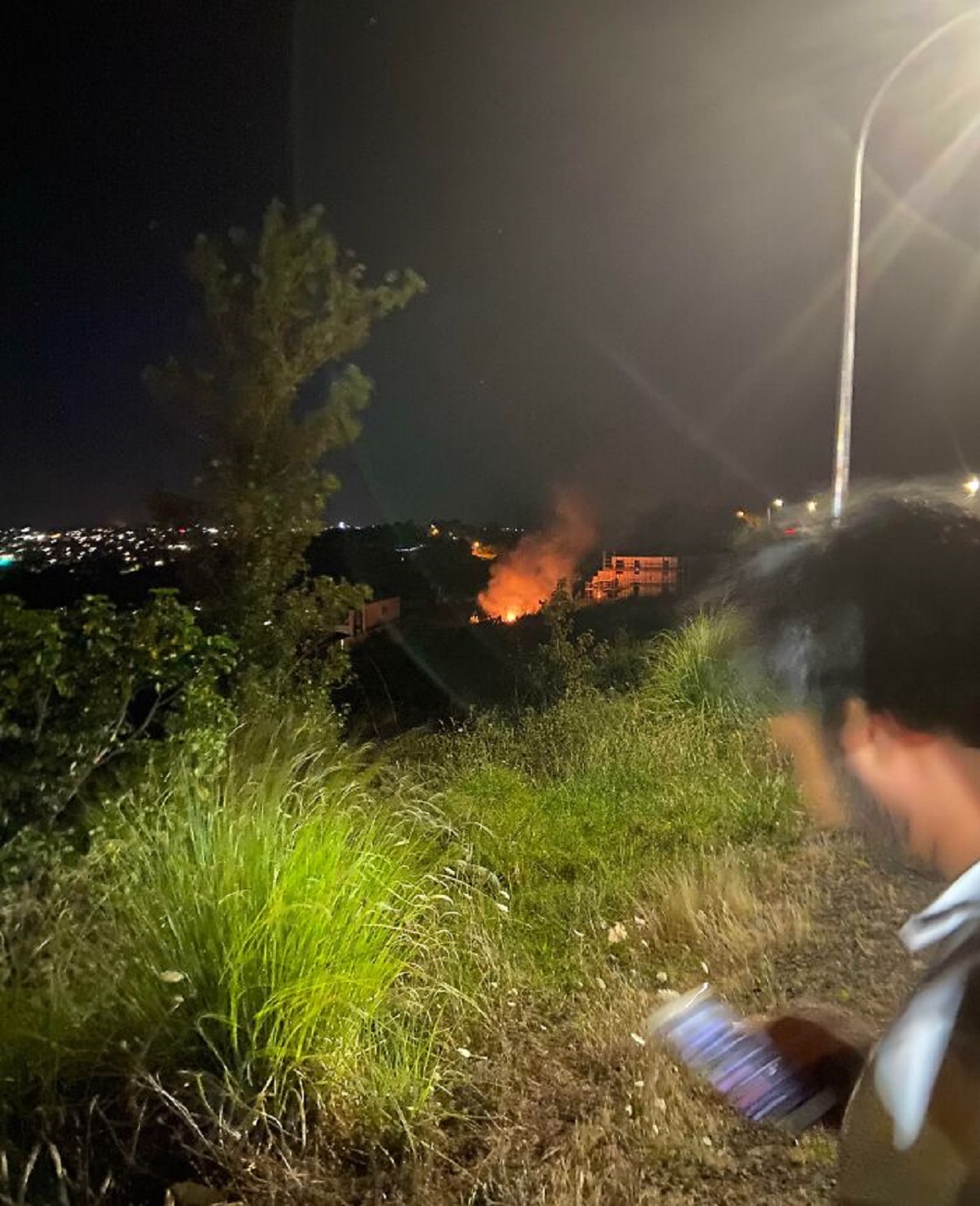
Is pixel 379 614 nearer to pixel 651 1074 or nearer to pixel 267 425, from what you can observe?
pixel 267 425

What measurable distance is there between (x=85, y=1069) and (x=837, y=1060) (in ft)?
7.30

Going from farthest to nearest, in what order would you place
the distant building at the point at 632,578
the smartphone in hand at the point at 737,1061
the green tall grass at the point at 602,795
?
the distant building at the point at 632,578
the green tall grass at the point at 602,795
the smartphone in hand at the point at 737,1061

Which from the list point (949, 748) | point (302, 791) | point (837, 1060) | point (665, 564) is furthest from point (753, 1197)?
point (665, 564)

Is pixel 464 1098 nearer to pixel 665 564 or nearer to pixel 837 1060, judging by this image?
pixel 837 1060

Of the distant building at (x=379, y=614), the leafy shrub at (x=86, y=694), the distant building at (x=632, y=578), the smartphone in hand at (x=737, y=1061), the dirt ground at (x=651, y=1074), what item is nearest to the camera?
the dirt ground at (x=651, y=1074)

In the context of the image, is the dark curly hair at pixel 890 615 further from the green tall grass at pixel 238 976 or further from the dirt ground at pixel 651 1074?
the green tall grass at pixel 238 976

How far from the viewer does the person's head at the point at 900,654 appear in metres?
1.63

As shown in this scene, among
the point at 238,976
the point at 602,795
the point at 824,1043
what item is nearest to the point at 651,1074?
the point at 824,1043

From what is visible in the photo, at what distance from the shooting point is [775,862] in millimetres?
4969

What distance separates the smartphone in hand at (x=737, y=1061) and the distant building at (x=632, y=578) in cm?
1989

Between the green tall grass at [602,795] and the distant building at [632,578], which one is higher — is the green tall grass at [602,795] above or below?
above

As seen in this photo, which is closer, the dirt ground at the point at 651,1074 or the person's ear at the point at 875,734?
the person's ear at the point at 875,734

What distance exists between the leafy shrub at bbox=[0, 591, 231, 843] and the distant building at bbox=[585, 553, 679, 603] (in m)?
19.4

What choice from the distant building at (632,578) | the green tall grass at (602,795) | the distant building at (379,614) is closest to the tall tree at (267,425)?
the green tall grass at (602,795)
